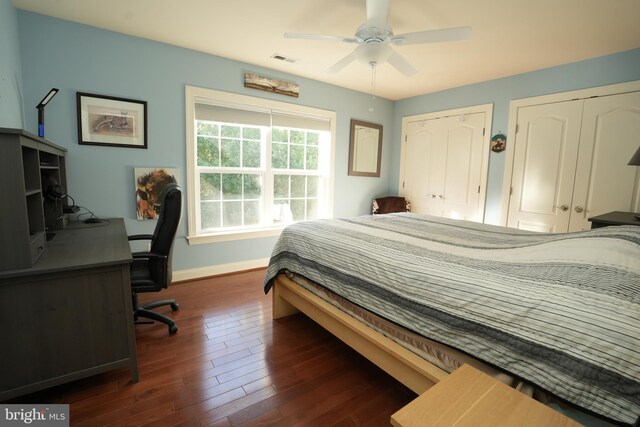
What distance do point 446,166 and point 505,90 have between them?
1127mm

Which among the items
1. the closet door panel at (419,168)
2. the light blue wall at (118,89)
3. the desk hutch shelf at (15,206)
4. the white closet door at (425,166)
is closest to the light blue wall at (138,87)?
the light blue wall at (118,89)

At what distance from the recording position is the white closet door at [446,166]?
152 inches

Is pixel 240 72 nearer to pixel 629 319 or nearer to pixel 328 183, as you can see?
pixel 328 183

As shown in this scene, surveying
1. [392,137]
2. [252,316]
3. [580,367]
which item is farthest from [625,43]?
[252,316]

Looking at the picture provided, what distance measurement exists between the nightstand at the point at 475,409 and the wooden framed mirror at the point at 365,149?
3.75m

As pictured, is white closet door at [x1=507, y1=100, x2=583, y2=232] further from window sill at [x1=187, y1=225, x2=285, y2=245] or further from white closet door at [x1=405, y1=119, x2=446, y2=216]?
window sill at [x1=187, y1=225, x2=285, y2=245]

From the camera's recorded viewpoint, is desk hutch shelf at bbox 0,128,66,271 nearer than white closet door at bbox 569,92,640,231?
Yes

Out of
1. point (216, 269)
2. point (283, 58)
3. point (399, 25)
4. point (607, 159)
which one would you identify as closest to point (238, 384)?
point (216, 269)

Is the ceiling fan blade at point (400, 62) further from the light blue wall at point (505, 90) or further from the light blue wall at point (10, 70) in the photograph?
the light blue wall at point (10, 70)

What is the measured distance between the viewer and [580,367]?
34.3 inches

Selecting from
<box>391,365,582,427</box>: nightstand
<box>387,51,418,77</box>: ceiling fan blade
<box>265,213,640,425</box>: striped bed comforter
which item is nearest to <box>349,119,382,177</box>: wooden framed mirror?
<box>387,51,418,77</box>: ceiling fan blade

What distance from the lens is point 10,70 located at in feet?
6.67

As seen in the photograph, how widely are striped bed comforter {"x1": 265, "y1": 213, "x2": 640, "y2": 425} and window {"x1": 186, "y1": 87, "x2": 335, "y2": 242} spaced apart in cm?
180

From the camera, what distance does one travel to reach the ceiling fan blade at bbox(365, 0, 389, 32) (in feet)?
5.65
